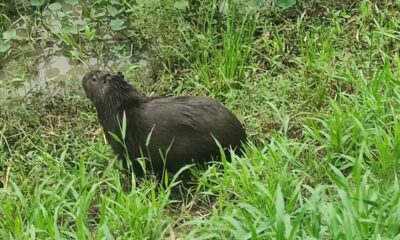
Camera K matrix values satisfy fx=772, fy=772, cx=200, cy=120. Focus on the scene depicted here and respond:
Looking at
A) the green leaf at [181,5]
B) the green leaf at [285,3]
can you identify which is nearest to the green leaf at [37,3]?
the green leaf at [181,5]

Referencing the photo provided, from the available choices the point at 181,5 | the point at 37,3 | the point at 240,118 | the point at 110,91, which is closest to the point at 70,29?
the point at 37,3

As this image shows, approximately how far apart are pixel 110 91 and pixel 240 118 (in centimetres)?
85

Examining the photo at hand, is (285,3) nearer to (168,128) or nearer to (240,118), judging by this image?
(240,118)

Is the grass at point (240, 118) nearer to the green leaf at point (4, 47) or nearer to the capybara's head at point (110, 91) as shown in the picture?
the green leaf at point (4, 47)

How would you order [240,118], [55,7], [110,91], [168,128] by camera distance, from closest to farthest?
[168,128], [110,91], [240,118], [55,7]

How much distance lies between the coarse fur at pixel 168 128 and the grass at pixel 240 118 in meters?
0.13

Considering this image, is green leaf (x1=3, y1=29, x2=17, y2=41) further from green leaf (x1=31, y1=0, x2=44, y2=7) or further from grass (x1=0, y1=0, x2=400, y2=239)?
green leaf (x1=31, y1=0, x2=44, y2=7)

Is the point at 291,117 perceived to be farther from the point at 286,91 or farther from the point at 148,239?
the point at 148,239

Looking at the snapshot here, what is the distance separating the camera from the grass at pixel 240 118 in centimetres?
358

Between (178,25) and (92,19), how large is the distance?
0.74 meters

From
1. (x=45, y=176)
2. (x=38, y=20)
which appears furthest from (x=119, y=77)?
(x=38, y=20)

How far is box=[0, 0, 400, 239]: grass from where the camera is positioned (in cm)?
358

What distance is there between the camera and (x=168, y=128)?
169 inches

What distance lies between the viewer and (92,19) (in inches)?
227
